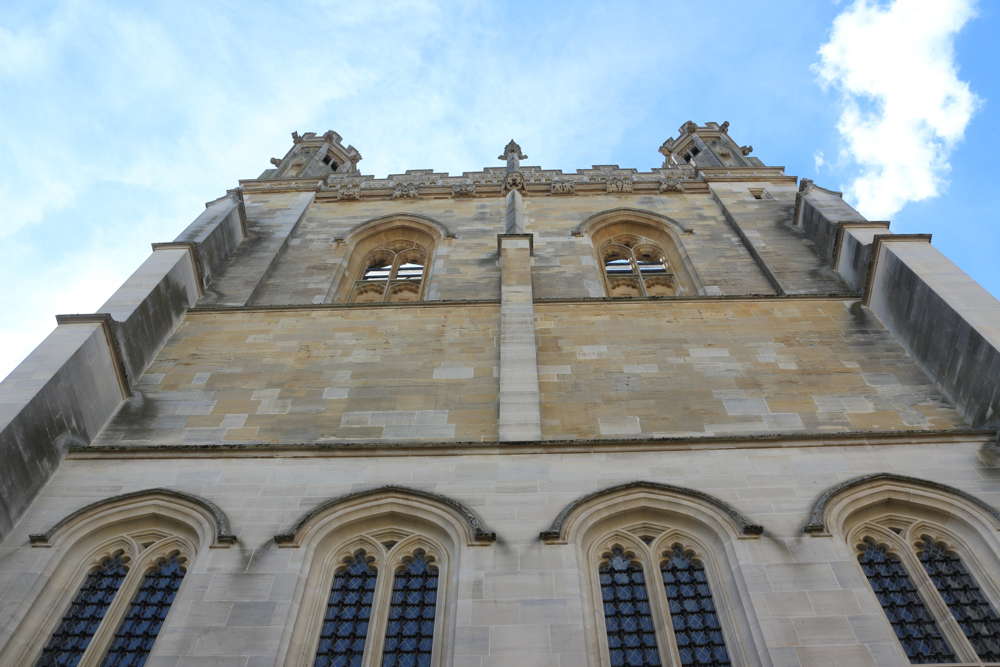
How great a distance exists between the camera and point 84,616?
7.87 m

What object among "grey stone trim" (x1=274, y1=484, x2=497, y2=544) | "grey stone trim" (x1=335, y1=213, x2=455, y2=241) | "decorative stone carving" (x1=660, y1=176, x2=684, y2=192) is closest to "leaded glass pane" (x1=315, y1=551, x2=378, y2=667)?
"grey stone trim" (x1=274, y1=484, x2=497, y2=544)

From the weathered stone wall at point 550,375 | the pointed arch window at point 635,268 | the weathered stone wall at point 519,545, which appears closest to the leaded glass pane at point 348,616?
the weathered stone wall at point 519,545

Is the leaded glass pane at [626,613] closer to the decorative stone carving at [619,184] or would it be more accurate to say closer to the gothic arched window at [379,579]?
the gothic arched window at [379,579]

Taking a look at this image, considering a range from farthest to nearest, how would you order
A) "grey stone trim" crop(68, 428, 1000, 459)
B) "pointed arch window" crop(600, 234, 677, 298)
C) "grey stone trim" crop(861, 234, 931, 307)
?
"pointed arch window" crop(600, 234, 677, 298) < "grey stone trim" crop(861, 234, 931, 307) < "grey stone trim" crop(68, 428, 1000, 459)

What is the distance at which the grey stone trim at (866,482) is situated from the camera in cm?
803

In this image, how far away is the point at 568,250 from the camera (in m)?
16.4

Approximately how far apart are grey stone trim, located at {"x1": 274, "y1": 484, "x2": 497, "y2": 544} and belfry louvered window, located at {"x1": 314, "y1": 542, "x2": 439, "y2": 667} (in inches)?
21.7

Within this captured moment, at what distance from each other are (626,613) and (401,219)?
12267mm

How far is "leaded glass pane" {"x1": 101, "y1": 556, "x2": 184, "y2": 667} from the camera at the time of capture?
24.6ft

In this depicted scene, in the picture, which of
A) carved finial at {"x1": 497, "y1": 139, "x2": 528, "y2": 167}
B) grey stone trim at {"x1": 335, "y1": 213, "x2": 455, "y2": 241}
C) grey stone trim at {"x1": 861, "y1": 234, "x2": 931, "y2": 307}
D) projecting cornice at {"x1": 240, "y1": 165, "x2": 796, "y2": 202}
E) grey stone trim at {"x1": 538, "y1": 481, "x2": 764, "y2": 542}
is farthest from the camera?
carved finial at {"x1": 497, "y1": 139, "x2": 528, "y2": 167}

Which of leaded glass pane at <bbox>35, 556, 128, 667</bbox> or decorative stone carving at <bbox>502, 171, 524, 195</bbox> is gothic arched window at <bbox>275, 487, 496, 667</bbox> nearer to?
leaded glass pane at <bbox>35, 556, 128, 667</bbox>

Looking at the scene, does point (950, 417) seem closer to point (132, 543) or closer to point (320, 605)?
point (320, 605)

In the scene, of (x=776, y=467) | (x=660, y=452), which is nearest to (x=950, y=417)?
(x=776, y=467)

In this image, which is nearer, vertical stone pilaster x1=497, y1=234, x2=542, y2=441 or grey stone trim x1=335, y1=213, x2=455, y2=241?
vertical stone pilaster x1=497, y1=234, x2=542, y2=441
